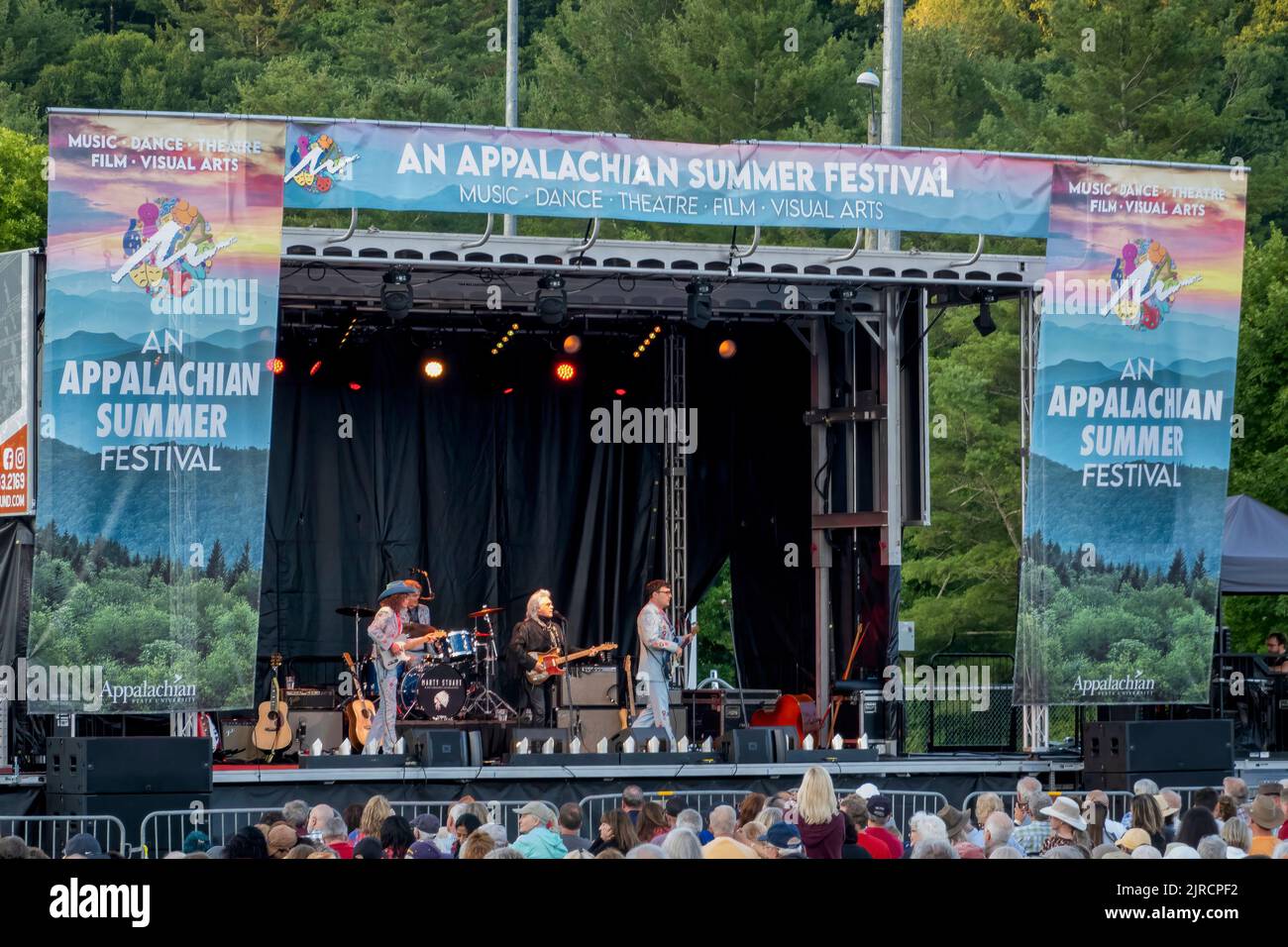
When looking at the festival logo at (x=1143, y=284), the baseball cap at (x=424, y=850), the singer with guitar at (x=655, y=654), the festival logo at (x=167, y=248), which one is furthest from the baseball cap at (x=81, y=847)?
the festival logo at (x=1143, y=284)

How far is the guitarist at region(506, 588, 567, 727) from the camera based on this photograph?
17.4m

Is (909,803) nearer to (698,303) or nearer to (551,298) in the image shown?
(698,303)

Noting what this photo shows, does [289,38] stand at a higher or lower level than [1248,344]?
higher

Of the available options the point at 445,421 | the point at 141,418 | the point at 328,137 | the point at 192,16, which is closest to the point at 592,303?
the point at 445,421

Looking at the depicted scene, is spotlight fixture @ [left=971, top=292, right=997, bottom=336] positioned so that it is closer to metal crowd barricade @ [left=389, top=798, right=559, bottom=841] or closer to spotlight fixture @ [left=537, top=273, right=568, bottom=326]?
spotlight fixture @ [left=537, top=273, right=568, bottom=326]

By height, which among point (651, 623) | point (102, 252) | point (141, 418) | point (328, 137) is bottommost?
point (651, 623)

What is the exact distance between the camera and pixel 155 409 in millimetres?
13609

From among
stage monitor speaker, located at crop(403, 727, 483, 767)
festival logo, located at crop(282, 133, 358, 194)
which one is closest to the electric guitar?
stage monitor speaker, located at crop(403, 727, 483, 767)

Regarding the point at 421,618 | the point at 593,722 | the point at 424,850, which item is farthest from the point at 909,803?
the point at 424,850

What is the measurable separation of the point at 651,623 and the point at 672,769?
5.45ft

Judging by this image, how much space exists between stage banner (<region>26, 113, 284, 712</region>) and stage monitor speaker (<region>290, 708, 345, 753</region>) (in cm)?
361

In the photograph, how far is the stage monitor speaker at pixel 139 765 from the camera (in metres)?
12.8
